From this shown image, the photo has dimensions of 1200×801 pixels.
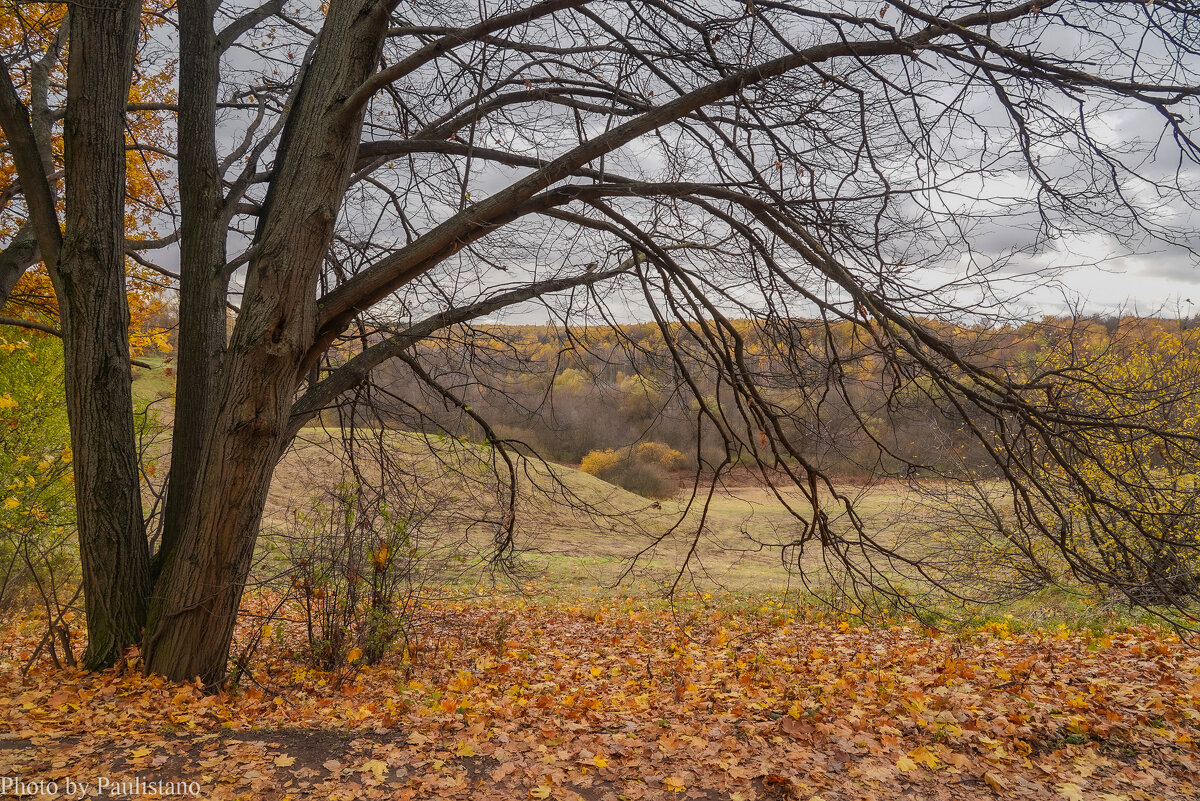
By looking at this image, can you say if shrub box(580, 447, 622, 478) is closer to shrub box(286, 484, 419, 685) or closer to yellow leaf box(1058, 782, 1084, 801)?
shrub box(286, 484, 419, 685)

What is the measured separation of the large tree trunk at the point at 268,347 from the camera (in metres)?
4.29

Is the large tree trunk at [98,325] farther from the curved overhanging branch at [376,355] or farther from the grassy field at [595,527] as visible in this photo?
the curved overhanging branch at [376,355]

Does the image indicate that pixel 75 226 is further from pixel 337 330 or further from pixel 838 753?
pixel 838 753

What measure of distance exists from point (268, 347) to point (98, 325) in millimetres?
1710

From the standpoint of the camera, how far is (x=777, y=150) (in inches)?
192

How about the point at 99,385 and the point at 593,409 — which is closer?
the point at 99,385

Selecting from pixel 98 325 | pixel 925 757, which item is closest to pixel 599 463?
pixel 98 325

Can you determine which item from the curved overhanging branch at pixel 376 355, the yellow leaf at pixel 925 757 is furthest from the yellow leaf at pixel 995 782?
the curved overhanging branch at pixel 376 355

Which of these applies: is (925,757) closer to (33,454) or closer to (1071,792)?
(1071,792)

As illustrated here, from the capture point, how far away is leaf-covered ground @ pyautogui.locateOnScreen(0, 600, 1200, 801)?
346cm

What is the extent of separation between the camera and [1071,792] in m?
3.43

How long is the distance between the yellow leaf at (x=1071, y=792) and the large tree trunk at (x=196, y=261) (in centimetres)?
594

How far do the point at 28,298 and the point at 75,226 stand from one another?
18.3 feet

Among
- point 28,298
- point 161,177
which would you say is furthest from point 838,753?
point 28,298
